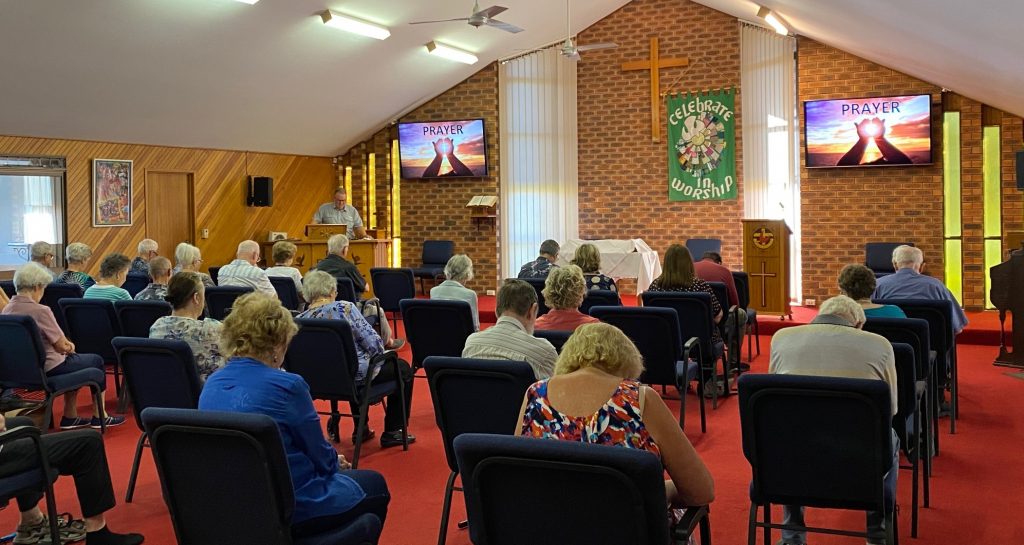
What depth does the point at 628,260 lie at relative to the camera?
38.8 feet

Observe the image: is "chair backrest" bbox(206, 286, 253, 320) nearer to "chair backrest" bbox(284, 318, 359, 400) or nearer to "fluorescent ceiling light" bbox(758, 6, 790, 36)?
"chair backrest" bbox(284, 318, 359, 400)

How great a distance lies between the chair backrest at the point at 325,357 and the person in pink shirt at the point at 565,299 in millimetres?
1041

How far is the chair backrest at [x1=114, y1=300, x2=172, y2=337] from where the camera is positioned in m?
5.80

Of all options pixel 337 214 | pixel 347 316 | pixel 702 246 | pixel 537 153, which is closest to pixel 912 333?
pixel 347 316

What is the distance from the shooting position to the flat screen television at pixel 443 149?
1317 centimetres

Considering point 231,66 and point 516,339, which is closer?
point 516,339

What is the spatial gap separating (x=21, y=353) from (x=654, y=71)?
30.7 ft

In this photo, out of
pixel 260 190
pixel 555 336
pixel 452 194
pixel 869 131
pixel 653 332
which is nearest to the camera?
pixel 555 336

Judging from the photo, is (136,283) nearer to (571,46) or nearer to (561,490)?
(571,46)

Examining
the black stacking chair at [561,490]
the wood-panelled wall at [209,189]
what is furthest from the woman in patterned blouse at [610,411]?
the wood-panelled wall at [209,189]

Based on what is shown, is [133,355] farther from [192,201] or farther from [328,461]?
[192,201]

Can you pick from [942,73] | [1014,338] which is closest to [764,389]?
[1014,338]

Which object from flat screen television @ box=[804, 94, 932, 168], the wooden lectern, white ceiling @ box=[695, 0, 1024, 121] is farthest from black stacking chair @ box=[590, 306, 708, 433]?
flat screen television @ box=[804, 94, 932, 168]

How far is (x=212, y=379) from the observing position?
2.95 meters
